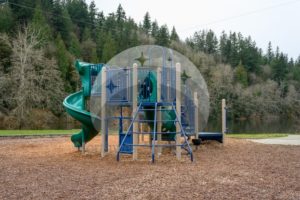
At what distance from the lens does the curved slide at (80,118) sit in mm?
10547

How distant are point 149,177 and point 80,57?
50.7 meters

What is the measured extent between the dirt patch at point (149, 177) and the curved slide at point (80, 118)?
0.74 m

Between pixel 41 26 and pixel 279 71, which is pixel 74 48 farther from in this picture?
pixel 279 71

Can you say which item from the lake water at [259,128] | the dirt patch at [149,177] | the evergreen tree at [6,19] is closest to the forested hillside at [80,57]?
the evergreen tree at [6,19]

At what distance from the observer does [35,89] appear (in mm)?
32688

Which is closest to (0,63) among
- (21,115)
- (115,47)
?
(21,115)

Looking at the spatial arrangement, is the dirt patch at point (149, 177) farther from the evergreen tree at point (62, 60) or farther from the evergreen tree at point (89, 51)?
the evergreen tree at point (89, 51)

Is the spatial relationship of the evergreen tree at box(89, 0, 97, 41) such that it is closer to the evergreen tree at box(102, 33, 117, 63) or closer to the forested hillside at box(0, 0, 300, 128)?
the forested hillside at box(0, 0, 300, 128)

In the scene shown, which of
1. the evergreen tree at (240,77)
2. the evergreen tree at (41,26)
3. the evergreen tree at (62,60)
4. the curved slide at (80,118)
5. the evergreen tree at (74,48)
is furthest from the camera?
the evergreen tree at (240,77)

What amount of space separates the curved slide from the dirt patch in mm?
736

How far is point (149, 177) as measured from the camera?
6895mm

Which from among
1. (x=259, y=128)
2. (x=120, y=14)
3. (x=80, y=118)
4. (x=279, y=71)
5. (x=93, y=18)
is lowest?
(x=259, y=128)

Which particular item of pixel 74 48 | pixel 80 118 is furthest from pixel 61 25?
pixel 80 118

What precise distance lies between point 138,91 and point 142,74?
48 cm
